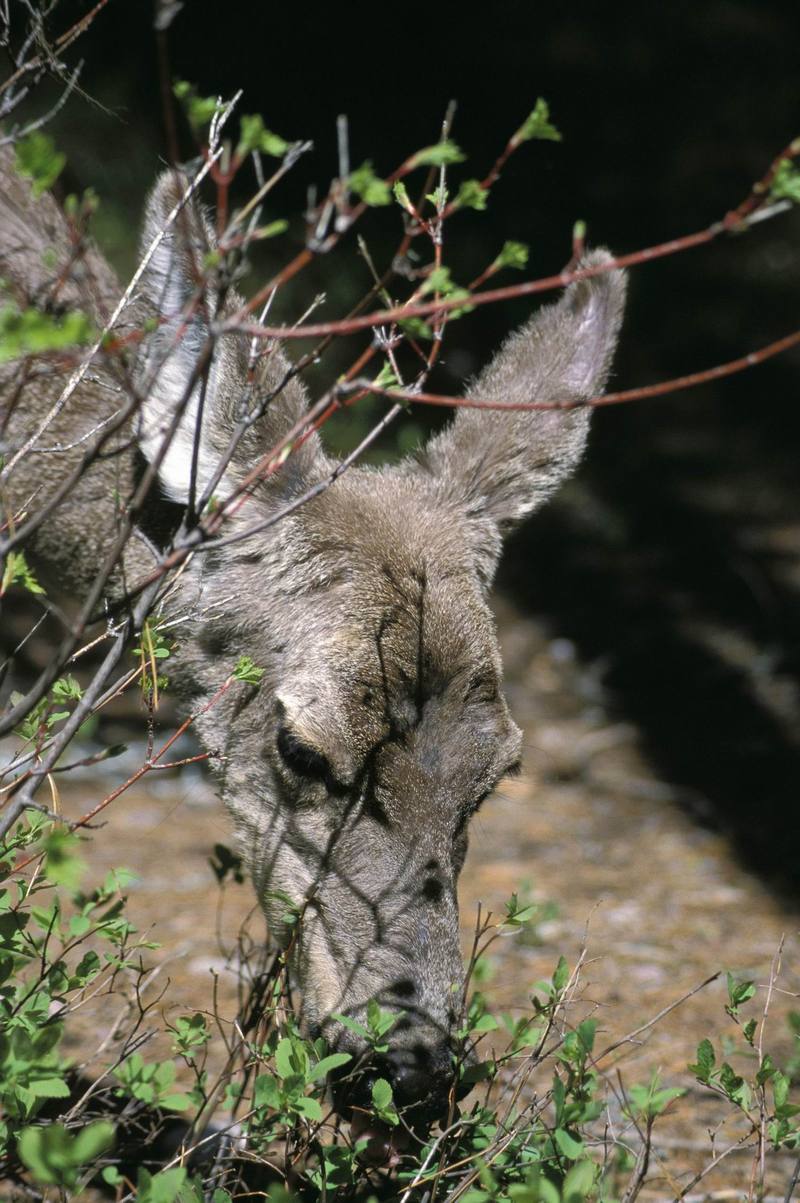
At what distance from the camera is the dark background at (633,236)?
27.8 feet

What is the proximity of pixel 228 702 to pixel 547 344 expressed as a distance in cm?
164

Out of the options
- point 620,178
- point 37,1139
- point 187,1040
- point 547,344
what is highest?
point 620,178

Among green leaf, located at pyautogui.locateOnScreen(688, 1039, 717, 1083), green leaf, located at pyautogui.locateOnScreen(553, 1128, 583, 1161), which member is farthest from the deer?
→ green leaf, located at pyautogui.locateOnScreen(688, 1039, 717, 1083)

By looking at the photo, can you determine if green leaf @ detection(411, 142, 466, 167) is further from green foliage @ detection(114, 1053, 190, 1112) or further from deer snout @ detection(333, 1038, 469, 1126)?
deer snout @ detection(333, 1038, 469, 1126)

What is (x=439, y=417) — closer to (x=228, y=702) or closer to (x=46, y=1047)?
(x=228, y=702)

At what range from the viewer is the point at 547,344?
15.1 ft

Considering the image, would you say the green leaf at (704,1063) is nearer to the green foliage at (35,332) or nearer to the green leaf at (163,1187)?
the green leaf at (163,1187)

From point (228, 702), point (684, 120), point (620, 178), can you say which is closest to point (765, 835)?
point (228, 702)

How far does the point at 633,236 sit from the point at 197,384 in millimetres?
9434

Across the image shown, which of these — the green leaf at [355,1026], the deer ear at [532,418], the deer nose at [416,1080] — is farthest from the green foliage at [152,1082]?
the deer ear at [532,418]

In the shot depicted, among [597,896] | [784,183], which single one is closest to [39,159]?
[784,183]

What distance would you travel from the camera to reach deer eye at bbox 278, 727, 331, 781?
363 centimetres

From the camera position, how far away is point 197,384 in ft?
13.0

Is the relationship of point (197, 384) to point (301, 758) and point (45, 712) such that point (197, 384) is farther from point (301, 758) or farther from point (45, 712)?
point (45, 712)
